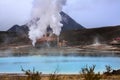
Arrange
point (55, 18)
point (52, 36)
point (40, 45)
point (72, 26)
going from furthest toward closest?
point (72, 26), point (52, 36), point (40, 45), point (55, 18)

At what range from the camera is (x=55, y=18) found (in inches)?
3179

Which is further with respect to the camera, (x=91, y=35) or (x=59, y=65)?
(x=91, y=35)

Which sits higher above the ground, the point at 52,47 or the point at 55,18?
the point at 55,18

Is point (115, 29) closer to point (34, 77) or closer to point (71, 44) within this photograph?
point (71, 44)

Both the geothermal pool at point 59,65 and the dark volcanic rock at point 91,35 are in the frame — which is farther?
the dark volcanic rock at point 91,35

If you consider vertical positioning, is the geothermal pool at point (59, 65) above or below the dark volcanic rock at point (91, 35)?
below

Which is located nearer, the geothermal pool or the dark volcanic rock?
the geothermal pool

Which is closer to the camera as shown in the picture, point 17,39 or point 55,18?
point 55,18

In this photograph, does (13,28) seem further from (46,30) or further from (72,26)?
(46,30)

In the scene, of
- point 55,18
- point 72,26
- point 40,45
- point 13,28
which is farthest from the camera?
point 72,26

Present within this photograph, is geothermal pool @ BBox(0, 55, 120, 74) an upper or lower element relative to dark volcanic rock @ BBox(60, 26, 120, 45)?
lower

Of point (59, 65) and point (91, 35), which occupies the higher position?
point (91, 35)

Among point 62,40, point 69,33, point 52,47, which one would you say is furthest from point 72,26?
point 52,47

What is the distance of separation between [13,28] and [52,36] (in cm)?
4790
